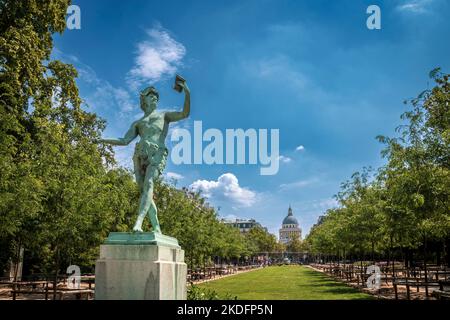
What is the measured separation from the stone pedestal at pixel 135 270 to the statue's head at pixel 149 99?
2.62 meters

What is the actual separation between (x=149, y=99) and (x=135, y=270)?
11.2ft

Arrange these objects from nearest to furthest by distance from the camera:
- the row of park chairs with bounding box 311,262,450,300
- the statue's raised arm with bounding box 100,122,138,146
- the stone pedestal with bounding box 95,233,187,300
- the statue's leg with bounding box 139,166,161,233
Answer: the stone pedestal with bounding box 95,233,187,300 → the statue's leg with bounding box 139,166,161,233 → the statue's raised arm with bounding box 100,122,138,146 → the row of park chairs with bounding box 311,262,450,300

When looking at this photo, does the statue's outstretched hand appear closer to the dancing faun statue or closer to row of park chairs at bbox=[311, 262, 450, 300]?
the dancing faun statue

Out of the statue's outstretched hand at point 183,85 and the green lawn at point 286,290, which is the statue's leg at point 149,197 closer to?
the statue's outstretched hand at point 183,85

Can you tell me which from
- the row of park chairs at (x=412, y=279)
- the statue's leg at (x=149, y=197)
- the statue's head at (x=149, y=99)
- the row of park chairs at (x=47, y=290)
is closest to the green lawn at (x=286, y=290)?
the row of park chairs at (x=412, y=279)

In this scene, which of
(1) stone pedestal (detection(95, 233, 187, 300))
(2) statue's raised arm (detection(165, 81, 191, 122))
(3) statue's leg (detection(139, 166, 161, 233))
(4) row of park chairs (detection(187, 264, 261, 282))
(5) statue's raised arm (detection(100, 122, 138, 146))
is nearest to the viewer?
(1) stone pedestal (detection(95, 233, 187, 300))

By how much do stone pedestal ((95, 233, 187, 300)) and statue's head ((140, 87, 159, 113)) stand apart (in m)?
2.62

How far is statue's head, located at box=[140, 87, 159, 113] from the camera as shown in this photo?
9.27 meters

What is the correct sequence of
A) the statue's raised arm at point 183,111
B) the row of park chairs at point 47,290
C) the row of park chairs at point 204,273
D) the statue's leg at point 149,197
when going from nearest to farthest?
1. the statue's leg at point 149,197
2. the statue's raised arm at point 183,111
3. the row of park chairs at point 47,290
4. the row of park chairs at point 204,273

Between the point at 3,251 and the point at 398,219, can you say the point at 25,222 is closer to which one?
the point at 3,251

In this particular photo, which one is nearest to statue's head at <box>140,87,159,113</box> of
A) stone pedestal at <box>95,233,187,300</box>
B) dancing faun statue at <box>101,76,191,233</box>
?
Result: dancing faun statue at <box>101,76,191,233</box>

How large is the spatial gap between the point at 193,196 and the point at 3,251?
16665mm

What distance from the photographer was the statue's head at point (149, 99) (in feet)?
30.4
